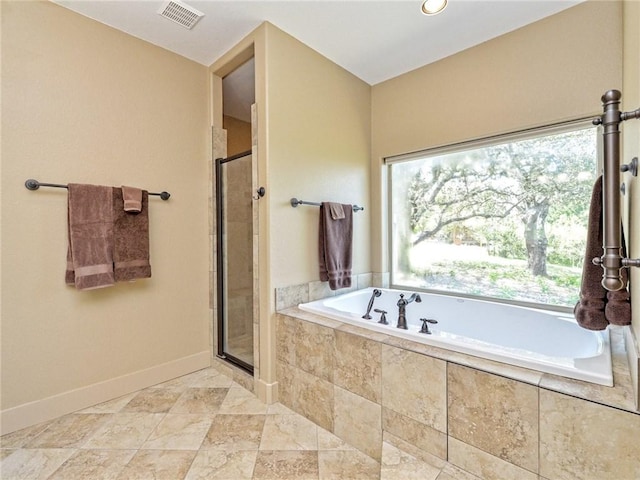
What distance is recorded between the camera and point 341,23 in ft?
6.60

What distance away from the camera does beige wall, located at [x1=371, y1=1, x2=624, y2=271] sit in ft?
5.87

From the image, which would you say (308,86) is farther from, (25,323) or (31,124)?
(25,323)

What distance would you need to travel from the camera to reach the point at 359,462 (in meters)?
1.46

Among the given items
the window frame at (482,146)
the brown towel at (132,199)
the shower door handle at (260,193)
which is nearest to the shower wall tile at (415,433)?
the window frame at (482,146)

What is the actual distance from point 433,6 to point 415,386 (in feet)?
7.13

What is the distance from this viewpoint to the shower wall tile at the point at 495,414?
1.08 meters

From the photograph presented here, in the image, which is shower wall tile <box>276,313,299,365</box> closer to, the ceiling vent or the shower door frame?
the shower door frame

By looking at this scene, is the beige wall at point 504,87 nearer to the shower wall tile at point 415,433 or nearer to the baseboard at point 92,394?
the shower wall tile at point 415,433

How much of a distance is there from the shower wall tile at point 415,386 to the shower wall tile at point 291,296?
32.6 inches

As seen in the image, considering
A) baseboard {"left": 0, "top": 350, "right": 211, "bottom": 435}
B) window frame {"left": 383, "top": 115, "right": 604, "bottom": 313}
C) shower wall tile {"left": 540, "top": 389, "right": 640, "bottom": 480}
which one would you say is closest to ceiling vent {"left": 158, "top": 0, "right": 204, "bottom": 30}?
window frame {"left": 383, "top": 115, "right": 604, "bottom": 313}

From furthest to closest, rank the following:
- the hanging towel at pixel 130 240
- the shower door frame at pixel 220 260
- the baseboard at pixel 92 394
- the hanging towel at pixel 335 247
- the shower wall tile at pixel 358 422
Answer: the shower door frame at pixel 220 260, the hanging towel at pixel 335 247, the hanging towel at pixel 130 240, the baseboard at pixel 92 394, the shower wall tile at pixel 358 422

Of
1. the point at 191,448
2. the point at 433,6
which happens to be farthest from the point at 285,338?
the point at 433,6

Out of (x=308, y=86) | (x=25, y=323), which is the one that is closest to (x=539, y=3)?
(x=308, y=86)

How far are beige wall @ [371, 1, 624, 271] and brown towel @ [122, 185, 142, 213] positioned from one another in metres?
1.95
